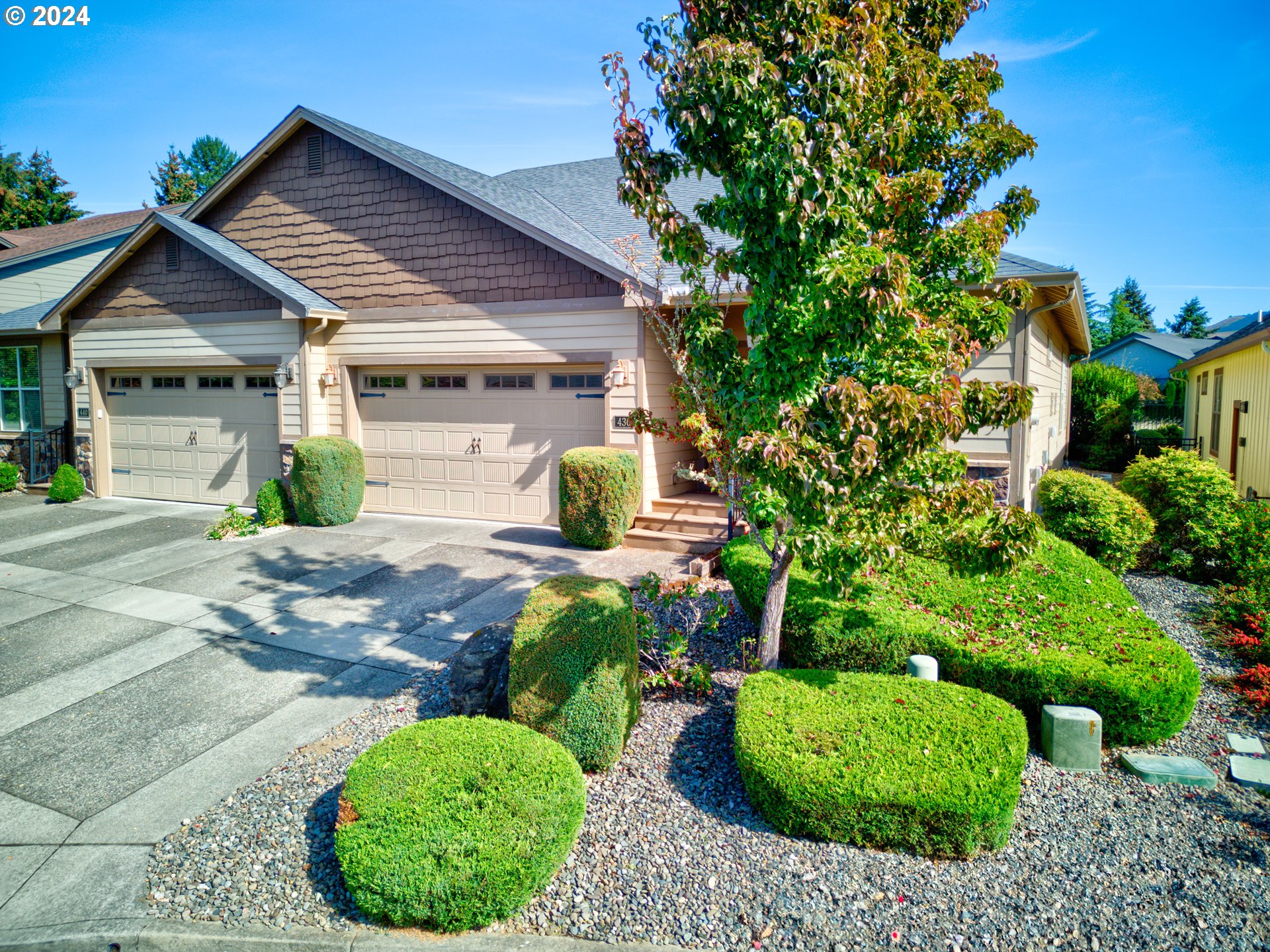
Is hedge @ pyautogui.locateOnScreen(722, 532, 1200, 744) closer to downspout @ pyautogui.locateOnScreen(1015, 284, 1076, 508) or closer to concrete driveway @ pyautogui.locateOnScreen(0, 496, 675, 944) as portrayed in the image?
downspout @ pyautogui.locateOnScreen(1015, 284, 1076, 508)

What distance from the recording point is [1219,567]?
7.65m

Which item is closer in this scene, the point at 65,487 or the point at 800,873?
the point at 800,873

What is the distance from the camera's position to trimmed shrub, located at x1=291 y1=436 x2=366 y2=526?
10398mm

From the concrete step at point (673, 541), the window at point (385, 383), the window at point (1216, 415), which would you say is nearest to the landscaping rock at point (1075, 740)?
the concrete step at point (673, 541)

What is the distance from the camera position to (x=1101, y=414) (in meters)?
20.0

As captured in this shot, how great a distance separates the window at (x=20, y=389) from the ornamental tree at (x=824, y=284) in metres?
15.5

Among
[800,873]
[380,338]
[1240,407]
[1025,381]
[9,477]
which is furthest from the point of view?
[9,477]

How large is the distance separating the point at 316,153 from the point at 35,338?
7.61 meters

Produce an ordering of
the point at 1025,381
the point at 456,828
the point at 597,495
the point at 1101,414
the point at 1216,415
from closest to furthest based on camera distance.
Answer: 1. the point at 456,828
2. the point at 1025,381
3. the point at 597,495
4. the point at 1216,415
5. the point at 1101,414

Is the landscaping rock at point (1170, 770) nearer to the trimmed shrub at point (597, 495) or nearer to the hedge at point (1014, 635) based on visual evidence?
the hedge at point (1014, 635)

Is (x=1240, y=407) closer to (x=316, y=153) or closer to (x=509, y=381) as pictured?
(x=509, y=381)

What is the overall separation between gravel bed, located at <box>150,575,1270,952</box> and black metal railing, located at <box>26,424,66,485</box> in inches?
533

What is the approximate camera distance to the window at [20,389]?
1440 centimetres

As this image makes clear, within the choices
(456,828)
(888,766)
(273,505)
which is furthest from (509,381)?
(888,766)
